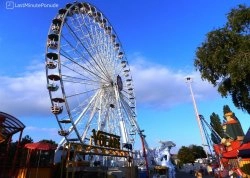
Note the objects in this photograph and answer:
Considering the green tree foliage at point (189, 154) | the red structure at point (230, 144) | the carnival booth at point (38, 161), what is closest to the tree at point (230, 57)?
the carnival booth at point (38, 161)

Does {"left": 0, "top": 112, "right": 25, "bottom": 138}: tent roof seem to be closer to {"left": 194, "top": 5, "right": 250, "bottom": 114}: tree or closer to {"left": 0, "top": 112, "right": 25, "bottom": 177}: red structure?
{"left": 0, "top": 112, "right": 25, "bottom": 177}: red structure

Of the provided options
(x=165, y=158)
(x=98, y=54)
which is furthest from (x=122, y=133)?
(x=165, y=158)

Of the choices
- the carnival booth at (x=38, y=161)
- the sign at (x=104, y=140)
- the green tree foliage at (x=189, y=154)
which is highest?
the green tree foliage at (x=189, y=154)

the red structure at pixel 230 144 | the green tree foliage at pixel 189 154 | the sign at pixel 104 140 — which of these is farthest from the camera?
the green tree foliage at pixel 189 154

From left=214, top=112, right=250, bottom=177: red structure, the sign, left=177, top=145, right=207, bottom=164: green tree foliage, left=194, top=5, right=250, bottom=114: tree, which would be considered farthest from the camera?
left=177, top=145, right=207, bottom=164: green tree foliage

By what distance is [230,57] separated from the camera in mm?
18109

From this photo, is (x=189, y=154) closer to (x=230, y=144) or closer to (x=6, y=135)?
(x=230, y=144)

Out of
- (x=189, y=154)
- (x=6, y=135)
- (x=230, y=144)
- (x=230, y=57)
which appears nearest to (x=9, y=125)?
(x=6, y=135)

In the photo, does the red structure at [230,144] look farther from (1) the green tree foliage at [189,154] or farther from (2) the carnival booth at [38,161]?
(1) the green tree foliage at [189,154]

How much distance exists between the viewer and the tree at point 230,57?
55.9 feet

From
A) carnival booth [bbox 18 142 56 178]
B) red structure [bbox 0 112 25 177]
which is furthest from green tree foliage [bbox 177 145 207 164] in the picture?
red structure [bbox 0 112 25 177]

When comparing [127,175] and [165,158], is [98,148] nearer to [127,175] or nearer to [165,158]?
[127,175]

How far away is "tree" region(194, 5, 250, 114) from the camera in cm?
1705

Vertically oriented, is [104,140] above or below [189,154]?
below
